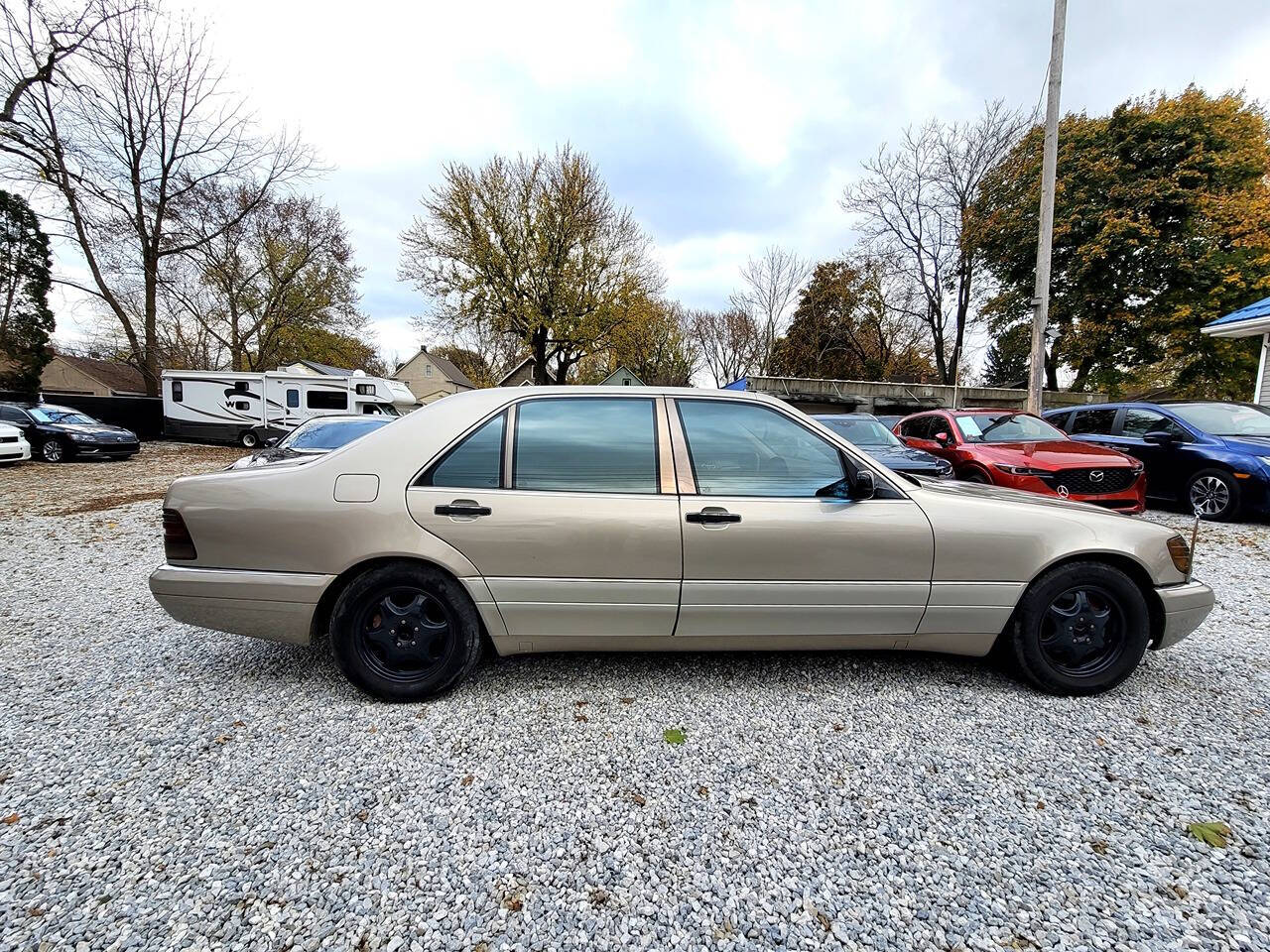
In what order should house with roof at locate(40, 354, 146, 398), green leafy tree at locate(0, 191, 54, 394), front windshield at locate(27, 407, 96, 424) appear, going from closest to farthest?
front windshield at locate(27, 407, 96, 424) → green leafy tree at locate(0, 191, 54, 394) → house with roof at locate(40, 354, 146, 398)

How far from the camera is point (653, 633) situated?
241 centimetres

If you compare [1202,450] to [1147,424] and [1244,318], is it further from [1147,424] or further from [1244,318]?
[1244,318]

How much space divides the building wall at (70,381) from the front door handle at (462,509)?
63.0 m

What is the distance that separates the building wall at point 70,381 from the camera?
4424 centimetres

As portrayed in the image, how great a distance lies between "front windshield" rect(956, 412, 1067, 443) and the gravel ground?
175 inches

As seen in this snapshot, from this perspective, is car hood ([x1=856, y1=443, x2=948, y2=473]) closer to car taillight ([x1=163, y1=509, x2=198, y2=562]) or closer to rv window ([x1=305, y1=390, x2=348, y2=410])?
car taillight ([x1=163, y1=509, x2=198, y2=562])

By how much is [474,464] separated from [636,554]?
0.87 meters

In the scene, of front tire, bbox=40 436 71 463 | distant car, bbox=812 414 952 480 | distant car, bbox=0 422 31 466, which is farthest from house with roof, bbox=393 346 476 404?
distant car, bbox=812 414 952 480

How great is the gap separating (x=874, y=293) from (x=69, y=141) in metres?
32.1

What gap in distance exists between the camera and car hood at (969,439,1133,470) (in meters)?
5.76

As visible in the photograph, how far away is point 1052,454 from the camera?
19.6ft

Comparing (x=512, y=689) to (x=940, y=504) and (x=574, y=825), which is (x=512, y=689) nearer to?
(x=574, y=825)

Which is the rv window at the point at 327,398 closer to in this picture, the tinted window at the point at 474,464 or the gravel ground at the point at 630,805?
the gravel ground at the point at 630,805

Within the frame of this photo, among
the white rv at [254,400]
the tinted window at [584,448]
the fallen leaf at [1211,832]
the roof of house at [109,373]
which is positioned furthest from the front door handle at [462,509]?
the roof of house at [109,373]
